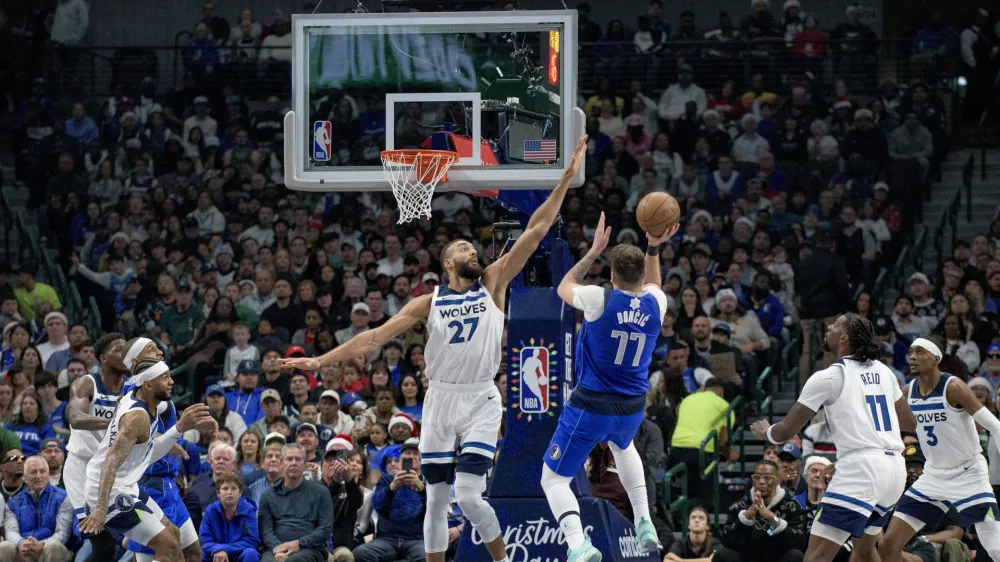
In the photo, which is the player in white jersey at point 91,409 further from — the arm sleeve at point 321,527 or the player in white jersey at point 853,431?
the player in white jersey at point 853,431

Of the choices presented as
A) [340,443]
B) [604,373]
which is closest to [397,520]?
[340,443]

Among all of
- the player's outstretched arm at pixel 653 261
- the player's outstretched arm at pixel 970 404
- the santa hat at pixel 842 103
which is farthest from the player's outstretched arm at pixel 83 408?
the santa hat at pixel 842 103

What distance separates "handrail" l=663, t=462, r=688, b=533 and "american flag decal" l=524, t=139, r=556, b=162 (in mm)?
4809

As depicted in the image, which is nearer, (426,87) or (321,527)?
(426,87)

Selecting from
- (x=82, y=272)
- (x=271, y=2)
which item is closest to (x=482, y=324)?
(x=82, y=272)

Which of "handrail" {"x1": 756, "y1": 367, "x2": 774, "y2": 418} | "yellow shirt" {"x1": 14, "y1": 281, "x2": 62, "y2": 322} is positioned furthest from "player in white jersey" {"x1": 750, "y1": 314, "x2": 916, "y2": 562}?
"yellow shirt" {"x1": 14, "y1": 281, "x2": 62, "y2": 322}

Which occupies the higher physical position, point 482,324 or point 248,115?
point 248,115

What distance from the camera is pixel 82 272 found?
21094 mm

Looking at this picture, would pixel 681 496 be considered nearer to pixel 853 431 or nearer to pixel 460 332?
pixel 853 431

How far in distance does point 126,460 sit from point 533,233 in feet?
12.2

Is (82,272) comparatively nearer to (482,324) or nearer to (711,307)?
(711,307)

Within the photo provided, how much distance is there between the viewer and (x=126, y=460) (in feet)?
38.5

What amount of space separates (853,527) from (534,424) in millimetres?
2715

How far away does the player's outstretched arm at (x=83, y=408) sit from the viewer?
12523 millimetres
